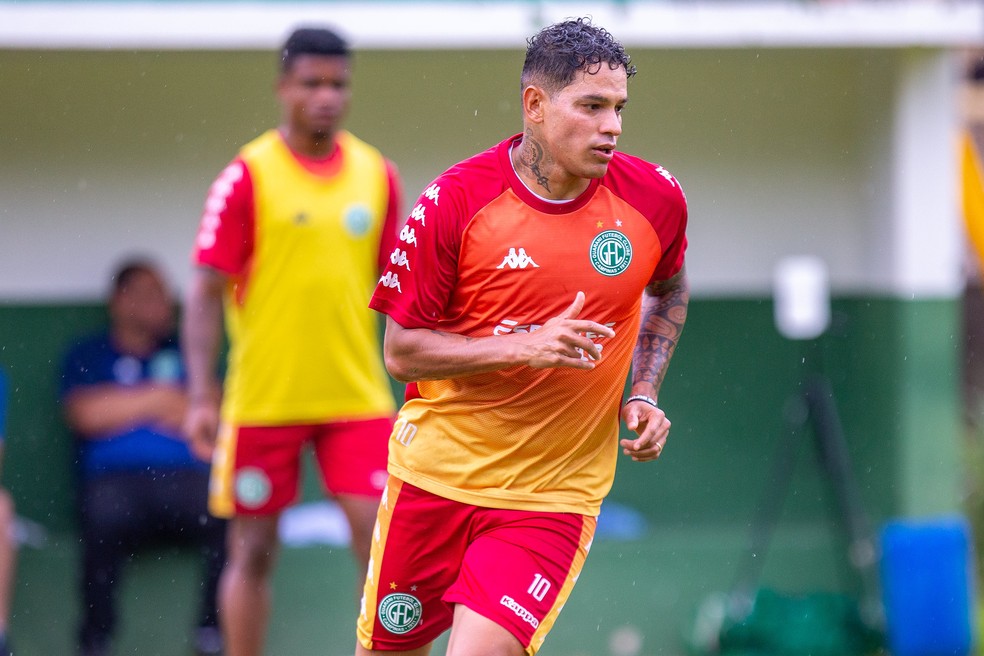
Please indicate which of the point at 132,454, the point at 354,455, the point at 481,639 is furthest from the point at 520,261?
the point at 132,454

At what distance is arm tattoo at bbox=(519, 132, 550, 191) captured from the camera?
13.0 feet

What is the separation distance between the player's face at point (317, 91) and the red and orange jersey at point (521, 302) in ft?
5.66

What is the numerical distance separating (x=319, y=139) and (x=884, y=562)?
13.9ft

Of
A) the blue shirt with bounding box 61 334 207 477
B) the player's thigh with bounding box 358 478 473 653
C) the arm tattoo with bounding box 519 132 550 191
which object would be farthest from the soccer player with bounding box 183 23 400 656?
the arm tattoo with bounding box 519 132 550 191

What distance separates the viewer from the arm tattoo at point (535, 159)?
13.0 ft

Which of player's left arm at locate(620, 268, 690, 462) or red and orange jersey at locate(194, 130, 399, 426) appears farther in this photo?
red and orange jersey at locate(194, 130, 399, 426)

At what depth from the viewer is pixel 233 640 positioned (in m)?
5.52

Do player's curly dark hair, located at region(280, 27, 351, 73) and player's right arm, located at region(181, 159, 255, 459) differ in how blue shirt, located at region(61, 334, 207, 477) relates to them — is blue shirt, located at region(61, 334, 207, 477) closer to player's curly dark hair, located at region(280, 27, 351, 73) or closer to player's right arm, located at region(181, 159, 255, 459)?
player's right arm, located at region(181, 159, 255, 459)

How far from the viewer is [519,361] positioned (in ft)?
12.0

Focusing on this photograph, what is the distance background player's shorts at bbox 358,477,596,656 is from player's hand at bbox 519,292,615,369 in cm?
61

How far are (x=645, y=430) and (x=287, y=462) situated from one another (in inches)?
88.4

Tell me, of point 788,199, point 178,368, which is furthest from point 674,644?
point 178,368

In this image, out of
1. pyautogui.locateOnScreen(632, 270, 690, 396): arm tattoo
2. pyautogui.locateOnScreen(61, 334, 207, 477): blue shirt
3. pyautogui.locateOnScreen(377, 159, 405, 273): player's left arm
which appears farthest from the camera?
pyautogui.locateOnScreen(61, 334, 207, 477): blue shirt

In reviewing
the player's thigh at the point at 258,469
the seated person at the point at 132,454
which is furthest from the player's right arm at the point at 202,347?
the seated person at the point at 132,454
